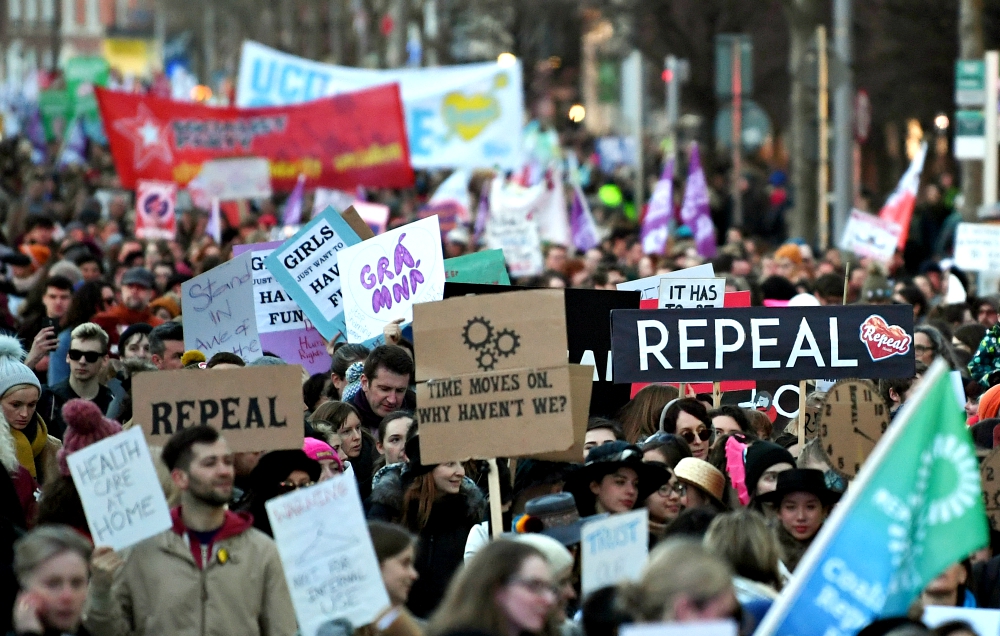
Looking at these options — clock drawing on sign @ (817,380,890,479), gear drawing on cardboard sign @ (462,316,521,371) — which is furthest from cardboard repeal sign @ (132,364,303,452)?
clock drawing on sign @ (817,380,890,479)

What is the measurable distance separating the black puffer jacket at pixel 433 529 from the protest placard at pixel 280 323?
10.8 ft

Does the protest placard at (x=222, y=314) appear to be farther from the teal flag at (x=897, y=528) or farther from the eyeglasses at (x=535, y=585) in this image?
the teal flag at (x=897, y=528)

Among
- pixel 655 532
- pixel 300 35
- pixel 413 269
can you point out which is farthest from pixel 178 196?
pixel 300 35

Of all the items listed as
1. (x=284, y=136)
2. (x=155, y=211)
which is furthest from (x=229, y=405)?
(x=284, y=136)

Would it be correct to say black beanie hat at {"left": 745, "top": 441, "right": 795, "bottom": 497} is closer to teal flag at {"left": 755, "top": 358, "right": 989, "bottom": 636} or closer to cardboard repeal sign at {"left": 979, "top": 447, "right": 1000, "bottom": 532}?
cardboard repeal sign at {"left": 979, "top": 447, "right": 1000, "bottom": 532}

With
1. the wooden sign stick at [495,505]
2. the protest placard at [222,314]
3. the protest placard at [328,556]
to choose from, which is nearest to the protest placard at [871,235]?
the protest placard at [222,314]

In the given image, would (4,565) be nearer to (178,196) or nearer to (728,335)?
(728,335)

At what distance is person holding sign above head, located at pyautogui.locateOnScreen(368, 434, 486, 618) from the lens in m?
7.16

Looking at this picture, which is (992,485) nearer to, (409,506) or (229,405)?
(409,506)

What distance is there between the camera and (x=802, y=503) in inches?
278

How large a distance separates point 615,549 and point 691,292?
180 inches

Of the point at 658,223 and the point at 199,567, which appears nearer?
the point at 199,567

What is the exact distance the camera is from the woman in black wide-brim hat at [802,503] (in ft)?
23.0

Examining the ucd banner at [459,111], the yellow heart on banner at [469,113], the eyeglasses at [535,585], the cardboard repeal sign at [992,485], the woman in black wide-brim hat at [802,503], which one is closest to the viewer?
the eyeglasses at [535,585]
